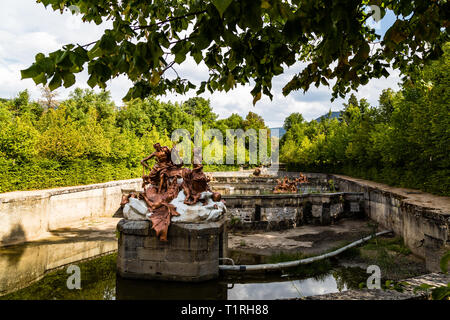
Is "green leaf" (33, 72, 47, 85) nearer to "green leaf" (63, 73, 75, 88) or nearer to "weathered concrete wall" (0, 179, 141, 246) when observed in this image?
"green leaf" (63, 73, 75, 88)

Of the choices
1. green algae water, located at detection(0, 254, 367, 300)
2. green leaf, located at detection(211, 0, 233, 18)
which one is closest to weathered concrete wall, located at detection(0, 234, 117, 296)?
green algae water, located at detection(0, 254, 367, 300)

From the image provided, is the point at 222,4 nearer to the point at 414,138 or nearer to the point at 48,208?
the point at 48,208

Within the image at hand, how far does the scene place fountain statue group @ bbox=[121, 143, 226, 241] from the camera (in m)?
7.22

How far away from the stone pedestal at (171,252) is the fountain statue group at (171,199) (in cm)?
21

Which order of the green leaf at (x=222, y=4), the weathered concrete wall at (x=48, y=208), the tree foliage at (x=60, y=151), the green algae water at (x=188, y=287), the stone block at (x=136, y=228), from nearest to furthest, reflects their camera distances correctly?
the green leaf at (x=222, y=4), the green algae water at (x=188, y=287), the stone block at (x=136, y=228), the weathered concrete wall at (x=48, y=208), the tree foliage at (x=60, y=151)

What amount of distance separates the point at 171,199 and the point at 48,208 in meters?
7.76

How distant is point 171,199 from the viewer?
7531 millimetres

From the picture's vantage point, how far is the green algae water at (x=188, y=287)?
20.5 feet

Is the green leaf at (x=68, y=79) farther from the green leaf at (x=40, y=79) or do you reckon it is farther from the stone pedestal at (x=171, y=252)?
the stone pedestal at (x=171, y=252)

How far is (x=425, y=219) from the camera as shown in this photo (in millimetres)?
7926

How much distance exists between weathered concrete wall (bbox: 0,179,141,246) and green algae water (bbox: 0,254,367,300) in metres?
4.27

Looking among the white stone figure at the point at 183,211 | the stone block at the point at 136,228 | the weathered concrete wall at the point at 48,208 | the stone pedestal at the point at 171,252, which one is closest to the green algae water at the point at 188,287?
the stone pedestal at the point at 171,252

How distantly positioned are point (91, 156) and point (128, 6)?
16364 mm

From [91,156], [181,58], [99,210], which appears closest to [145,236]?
[181,58]
